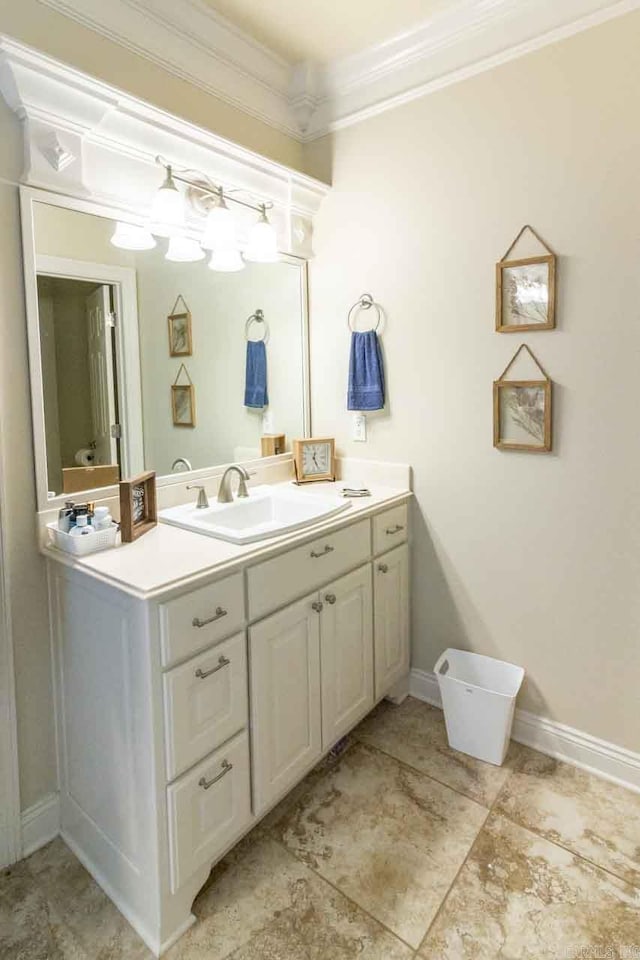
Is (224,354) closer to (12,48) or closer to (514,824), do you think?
(12,48)

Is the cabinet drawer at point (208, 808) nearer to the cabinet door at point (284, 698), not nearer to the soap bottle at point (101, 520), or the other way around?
the cabinet door at point (284, 698)

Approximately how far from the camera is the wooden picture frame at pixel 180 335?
1.90 m

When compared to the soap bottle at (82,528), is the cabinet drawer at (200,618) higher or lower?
lower

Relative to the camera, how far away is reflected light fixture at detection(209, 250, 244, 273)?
6.59 ft

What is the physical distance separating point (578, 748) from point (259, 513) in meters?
1.41

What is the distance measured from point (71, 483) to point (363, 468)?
1.19 metres

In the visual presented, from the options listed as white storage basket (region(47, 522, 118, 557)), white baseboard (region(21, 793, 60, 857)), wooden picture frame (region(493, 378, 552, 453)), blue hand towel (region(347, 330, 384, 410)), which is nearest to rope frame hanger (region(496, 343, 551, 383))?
wooden picture frame (region(493, 378, 552, 453))

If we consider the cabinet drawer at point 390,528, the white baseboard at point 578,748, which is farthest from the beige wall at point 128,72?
the white baseboard at point 578,748

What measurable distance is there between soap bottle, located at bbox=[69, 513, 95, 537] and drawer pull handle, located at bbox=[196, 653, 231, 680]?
48cm

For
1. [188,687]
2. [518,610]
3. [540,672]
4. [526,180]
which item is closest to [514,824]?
[540,672]

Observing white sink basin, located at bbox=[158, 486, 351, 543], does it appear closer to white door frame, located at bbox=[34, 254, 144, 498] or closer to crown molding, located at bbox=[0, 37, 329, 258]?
white door frame, located at bbox=[34, 254, 144, 498]

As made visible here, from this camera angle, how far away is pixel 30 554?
153 centimetres

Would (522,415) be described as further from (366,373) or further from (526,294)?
(366,373)

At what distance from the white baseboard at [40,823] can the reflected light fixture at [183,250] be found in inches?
69.6
